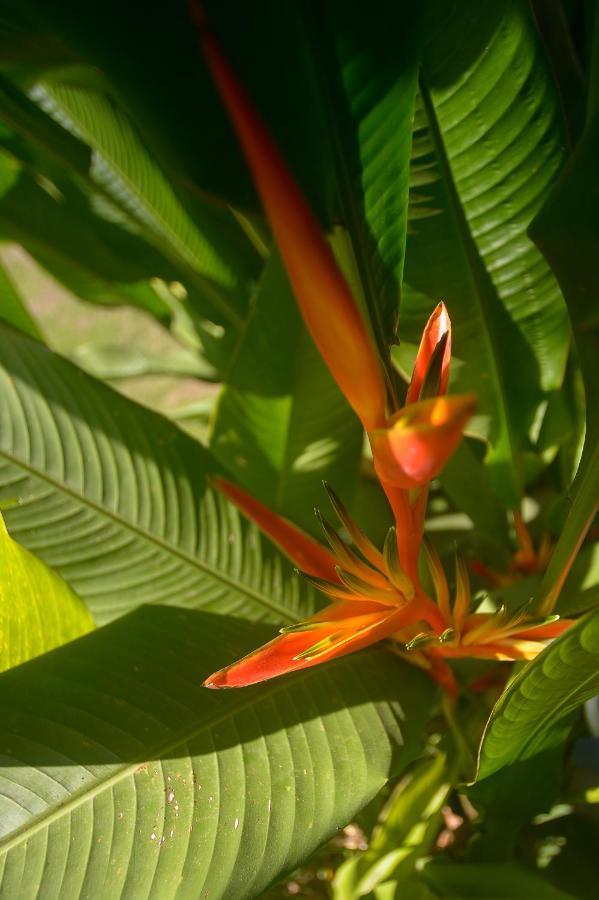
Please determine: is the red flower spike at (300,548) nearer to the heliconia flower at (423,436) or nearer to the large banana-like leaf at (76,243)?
the heliconia flower at (423,436)

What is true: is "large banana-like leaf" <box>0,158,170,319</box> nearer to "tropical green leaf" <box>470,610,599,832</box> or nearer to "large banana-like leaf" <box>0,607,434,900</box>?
"large banana-like leaf" <box>0,607,434,900</box>

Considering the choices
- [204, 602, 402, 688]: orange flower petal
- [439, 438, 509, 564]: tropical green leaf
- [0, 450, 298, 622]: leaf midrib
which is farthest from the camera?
[439, 438, 509, 564]: tropical green leaf

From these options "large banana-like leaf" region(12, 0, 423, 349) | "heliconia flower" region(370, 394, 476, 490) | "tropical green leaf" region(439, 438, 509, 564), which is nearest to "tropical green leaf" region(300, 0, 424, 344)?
"large banana-like leaf" region(12, 0, 423, 349)

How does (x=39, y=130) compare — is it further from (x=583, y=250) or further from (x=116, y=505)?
(x=583, y=250)

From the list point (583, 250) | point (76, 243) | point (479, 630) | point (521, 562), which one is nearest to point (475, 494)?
point (521, 562)

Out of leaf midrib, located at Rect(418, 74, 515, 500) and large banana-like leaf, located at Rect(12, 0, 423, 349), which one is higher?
large banana-like leaf, located at Rect(12, 0, 423, 349)

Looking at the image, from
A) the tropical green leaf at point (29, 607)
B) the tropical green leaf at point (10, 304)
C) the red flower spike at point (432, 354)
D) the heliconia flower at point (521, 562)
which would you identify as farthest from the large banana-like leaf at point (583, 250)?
the tropical green leaf at point (10, 304)

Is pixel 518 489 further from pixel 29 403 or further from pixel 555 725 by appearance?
pixel 29 403
